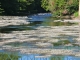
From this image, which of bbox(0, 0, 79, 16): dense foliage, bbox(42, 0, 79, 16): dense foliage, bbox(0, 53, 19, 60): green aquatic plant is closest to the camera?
bbox(0, 53, 19, 60): green aquatic plant

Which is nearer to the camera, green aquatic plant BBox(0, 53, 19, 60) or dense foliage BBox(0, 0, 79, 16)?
green aquatic plant BBox(0, 53, 19, 60)

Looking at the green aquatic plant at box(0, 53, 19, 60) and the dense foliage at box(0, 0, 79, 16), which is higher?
the green aquatic plant at box(0, 53, 19, 60)

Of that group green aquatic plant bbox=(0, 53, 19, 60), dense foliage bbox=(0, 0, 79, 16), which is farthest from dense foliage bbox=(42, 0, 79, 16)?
green aquatic plant bbox=(0, 53, 19, 60)

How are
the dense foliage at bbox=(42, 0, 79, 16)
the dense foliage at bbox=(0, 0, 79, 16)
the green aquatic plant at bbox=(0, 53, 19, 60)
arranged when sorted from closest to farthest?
the green aquatic plant at bbox=(0, 53, 19, 60) → the dense foliage at bbox=(42, 0, 79, 16) → the dense foliage at bbox=(0, 0, 79, 16)

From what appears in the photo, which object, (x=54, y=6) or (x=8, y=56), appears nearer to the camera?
(x=8, y=56)

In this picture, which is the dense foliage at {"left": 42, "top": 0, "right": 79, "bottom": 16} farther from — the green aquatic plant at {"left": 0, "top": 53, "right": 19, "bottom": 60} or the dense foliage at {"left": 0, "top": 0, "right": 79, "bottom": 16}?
the green aquatic plant at {"left": 0, "top": 53, "right": 19, "bottom": 60}

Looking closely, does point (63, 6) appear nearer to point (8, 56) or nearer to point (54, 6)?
point (54, 6)

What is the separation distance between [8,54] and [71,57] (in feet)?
9.79

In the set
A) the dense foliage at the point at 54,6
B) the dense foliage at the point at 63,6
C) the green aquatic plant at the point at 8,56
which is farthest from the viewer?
the dense foliage at the point at 54,6

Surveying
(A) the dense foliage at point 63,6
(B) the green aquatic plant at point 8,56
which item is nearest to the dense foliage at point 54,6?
(A) the dense foliage at point 63,6

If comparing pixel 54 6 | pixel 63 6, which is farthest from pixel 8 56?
pixel 54 6

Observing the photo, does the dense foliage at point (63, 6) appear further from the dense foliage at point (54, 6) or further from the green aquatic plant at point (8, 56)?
the green aquatic plant at point (8, 56)

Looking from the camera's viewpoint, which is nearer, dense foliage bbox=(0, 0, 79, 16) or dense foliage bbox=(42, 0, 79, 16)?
dense foliage bbox=(42, 0, 79, 16)

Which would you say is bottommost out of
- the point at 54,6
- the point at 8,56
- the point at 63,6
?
the point at 54,6
